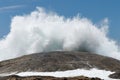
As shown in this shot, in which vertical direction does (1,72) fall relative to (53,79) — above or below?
above

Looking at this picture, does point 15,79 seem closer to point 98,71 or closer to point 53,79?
point 53,79

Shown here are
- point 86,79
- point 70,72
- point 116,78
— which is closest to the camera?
point 86,79

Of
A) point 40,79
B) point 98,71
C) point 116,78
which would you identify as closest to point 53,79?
point 40,79

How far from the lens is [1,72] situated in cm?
19550

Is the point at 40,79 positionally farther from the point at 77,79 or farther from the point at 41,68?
the point at 41,68

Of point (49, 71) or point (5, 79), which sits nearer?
point (5, 79)

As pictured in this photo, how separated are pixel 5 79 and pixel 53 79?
19.9 m

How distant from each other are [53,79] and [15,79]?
15292 millimetres

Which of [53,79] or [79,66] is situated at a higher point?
[79,66]

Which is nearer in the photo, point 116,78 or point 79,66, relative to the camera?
point 116,78

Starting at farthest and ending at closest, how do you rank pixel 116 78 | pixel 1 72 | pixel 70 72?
pixel 1 72 < pixel 70 72 < pixel 116 78

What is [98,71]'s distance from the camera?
184 m

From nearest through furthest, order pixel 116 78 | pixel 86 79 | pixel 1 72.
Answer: pixel 86 79, pixel 116 78, pixel 1 72

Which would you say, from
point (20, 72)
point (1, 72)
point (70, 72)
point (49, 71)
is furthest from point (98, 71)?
point (1, 72)
